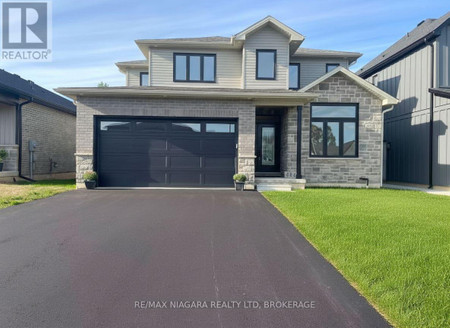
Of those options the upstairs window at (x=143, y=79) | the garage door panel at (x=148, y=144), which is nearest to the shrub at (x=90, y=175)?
the garage door panel at (x=148, y=144)

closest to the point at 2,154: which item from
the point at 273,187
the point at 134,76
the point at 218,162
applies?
the point at 134,76

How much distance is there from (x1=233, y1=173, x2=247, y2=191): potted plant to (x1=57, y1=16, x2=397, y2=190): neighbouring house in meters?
0.39

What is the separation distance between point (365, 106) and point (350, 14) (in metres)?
3.60

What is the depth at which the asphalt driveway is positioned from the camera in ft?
8.32

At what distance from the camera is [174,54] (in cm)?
1280

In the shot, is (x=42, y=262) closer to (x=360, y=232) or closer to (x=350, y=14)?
(x=360, y=232)

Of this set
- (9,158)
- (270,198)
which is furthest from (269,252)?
(9,158)

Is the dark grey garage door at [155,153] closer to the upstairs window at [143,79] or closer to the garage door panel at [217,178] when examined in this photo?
the garage door panel at [217,178]

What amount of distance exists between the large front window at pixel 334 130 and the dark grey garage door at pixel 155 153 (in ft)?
13.7

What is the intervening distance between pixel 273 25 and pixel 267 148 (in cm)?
540

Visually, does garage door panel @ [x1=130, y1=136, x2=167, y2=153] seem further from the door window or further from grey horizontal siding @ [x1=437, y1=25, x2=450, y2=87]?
grey horizontal siding @ [x1=437, y1=25, x2=450, y2=87]

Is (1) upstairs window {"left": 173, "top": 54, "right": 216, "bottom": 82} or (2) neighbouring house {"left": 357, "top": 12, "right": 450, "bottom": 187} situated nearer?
(2) neighbouring house {"left": 357, "top": 12, "right": 450, "bottom": 187}

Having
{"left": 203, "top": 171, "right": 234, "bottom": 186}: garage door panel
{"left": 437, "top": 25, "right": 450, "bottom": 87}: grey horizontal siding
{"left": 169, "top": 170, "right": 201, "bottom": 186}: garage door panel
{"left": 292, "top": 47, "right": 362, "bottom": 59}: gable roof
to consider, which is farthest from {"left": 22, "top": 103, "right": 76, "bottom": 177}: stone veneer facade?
{"left": 437, "top": 25, "right": 450, "bottom": 87}: grey horizontal siding

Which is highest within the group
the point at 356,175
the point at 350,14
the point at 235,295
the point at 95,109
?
the point at 350,14
